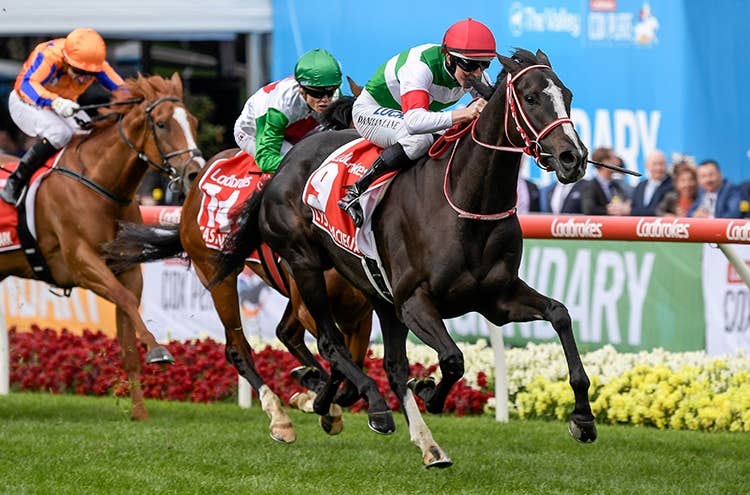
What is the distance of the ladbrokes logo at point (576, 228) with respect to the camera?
7.65m

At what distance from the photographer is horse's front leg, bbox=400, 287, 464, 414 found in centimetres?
579

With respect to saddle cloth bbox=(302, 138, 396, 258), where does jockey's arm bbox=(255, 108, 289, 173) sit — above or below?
above

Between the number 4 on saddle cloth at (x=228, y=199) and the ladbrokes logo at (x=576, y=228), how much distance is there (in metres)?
1.50

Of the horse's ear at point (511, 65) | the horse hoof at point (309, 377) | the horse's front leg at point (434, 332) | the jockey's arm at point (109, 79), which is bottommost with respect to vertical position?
the horse hoof at point (309, 377)

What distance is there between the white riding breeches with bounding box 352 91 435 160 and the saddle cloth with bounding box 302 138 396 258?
0.08m

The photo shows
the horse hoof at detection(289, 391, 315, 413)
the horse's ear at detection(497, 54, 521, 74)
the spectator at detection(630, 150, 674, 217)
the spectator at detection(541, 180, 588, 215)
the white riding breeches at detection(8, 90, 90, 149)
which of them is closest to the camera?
the horse's ear at detection(497, 54, 521, 74)

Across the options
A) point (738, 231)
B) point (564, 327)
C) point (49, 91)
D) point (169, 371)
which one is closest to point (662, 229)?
point (738, 231)

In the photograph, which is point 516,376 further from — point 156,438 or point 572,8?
point 572,8

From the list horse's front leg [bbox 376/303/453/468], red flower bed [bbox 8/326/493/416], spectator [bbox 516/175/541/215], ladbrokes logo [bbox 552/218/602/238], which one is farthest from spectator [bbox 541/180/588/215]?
horse's front leg [bbox 376/303/453/468]

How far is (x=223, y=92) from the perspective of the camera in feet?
51.9

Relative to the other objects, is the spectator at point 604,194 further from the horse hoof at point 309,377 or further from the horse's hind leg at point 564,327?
the horse's hind leg at point 564,327

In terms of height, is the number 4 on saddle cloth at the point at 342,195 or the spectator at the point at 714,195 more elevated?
the spectator at the point at 714,195

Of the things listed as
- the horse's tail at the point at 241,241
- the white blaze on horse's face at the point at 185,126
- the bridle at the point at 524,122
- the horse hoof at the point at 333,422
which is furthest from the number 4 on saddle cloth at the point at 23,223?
the bridle at the point at 524,122

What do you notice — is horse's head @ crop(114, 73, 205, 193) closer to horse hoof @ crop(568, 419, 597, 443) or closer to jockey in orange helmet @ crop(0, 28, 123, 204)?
jockey in orange helmet @ crop(0, 28, 123, 204)
